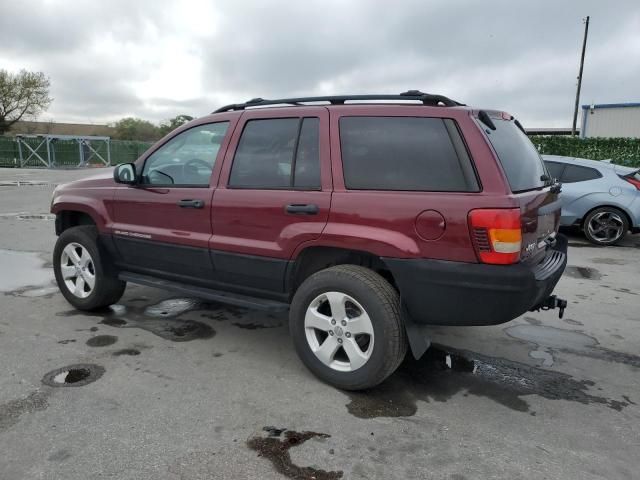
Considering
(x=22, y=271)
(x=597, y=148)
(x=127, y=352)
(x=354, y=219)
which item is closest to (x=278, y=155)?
(x=354, y=219)

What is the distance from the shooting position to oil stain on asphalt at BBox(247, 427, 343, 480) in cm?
244

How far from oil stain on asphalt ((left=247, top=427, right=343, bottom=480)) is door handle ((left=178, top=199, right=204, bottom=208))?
5.67ft

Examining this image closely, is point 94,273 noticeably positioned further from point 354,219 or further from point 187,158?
point 354,219

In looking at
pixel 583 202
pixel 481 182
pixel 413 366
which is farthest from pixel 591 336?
pixel 583 202

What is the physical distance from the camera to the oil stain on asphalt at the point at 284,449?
244cm

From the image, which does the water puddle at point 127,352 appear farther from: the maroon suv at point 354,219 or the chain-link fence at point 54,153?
the chain-link fence at point 54,153

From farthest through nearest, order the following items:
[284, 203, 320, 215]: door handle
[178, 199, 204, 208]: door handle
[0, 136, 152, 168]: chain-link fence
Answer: [0, 136, 152, 168]: chain-link fence → [178, 199, 204, 208]: door handle → [284, 203, 320, 215]: door handle

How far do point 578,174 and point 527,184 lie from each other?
6446 millimetres

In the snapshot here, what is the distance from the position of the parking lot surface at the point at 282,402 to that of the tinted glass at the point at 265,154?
1336 mm

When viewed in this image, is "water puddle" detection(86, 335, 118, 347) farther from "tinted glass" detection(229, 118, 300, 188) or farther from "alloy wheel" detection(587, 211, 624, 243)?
"alloy wheel" detection(587, 211, 624, 243)

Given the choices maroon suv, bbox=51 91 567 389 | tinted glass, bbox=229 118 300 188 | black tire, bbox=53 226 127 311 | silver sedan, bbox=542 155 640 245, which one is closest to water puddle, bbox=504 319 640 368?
maroon suv, bbox=51 91 567 389

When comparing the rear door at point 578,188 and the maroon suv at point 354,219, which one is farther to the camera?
the rear door at point 578,188

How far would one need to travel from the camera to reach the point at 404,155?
123 inches

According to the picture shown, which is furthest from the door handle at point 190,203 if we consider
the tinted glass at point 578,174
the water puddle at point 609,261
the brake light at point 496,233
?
the tinted glass at point 578,174
